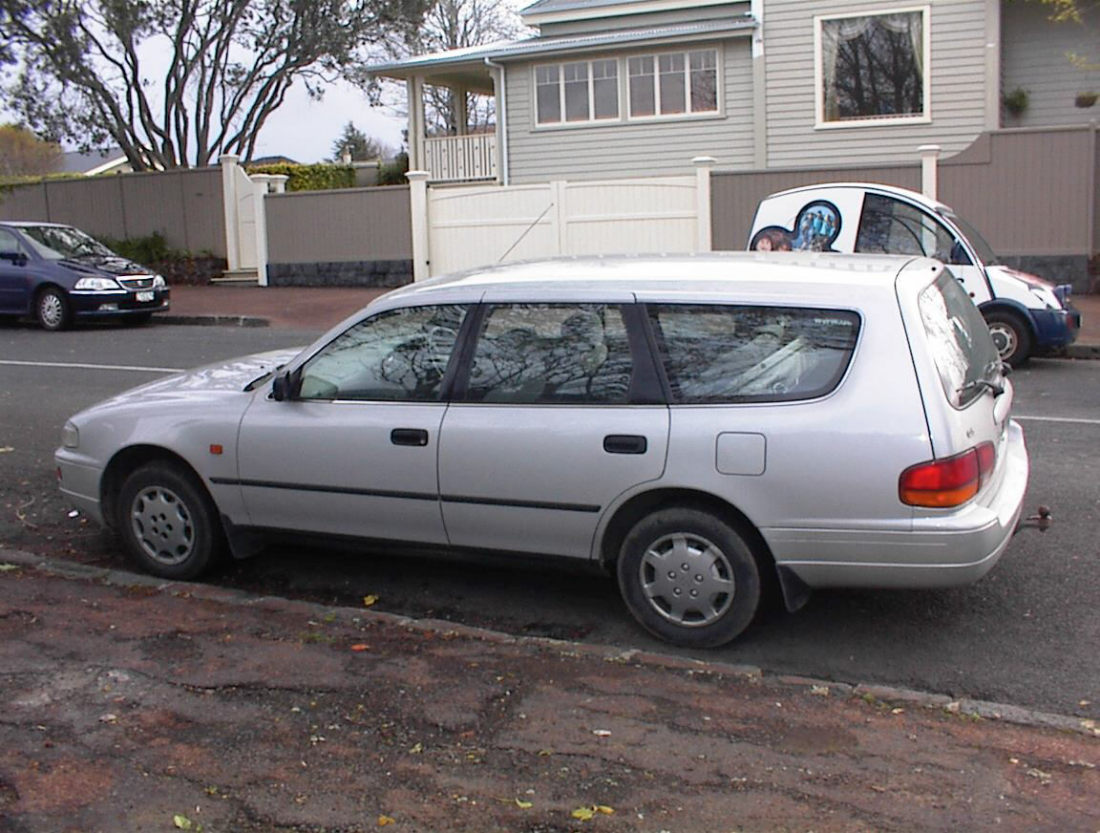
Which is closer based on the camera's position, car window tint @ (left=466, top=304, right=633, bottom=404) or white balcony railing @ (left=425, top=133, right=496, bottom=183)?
car window tint @ (left=466, top=304, right=633, bottom=404)

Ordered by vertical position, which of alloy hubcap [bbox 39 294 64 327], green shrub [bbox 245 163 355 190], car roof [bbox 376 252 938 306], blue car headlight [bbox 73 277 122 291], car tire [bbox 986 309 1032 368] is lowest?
car tire [bbox 986 309 1032 368]

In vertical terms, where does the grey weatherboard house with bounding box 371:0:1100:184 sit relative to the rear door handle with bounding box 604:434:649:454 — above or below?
above

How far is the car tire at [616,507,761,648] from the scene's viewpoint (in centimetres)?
502

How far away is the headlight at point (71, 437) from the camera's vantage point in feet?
20.9

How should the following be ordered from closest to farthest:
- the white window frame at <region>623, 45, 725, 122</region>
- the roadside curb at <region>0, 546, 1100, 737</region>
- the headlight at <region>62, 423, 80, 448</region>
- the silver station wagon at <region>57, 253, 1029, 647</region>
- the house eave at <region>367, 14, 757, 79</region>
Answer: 1. the roadside curb at <region>0, 546, 1100, 737</region>
2. the silver station wagon at <region>57, 253, 1029, 647</region>
3. the headlight at <region>62, 423, 80, 448</region>
4. the house eave at <region>367, 14, 757, 79</region>
5. the white window frame at <region>623, 45, 725, 122</region>

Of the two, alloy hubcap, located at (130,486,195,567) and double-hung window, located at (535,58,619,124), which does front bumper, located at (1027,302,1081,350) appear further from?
double-hung window, located at (535,58,619,124)

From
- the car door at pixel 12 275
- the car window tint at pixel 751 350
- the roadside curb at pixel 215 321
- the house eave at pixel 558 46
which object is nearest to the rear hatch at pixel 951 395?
the car window tint at pixel 751 350

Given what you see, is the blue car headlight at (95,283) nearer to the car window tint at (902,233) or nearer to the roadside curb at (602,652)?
the car window tint at (902,233)

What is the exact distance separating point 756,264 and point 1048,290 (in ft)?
26.9

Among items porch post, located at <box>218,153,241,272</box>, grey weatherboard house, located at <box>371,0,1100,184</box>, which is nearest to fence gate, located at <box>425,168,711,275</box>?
grey weatherboard house, located at <box>371,0,1100,184</box>

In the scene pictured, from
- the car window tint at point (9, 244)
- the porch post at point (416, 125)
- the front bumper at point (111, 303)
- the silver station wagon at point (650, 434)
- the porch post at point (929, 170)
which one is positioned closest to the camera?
the silver station wagon at point (650, 434)

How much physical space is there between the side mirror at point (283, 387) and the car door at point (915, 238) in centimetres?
799

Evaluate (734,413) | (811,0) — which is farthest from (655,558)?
(811,0)

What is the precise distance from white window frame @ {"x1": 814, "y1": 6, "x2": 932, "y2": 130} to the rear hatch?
56.5ft
